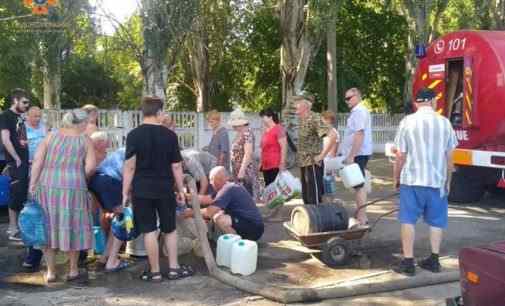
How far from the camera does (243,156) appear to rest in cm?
825

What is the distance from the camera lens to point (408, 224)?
5.77 metres

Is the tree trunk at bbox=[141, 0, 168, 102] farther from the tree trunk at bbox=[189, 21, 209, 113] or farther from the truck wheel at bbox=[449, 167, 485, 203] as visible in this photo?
the truck wheel at bbox=[449, 167, 485, 203]

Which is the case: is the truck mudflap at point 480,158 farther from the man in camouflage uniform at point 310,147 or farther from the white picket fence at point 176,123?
the white picket fence at point 176,123

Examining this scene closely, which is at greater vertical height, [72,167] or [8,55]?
[8,55]

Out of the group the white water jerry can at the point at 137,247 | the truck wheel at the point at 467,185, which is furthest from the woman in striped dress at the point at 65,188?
the truck wheel at the point at 467,185

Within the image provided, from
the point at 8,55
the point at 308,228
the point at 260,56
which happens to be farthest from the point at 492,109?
the point at 8,55

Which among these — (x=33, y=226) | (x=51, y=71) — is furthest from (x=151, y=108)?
(x=51, y=71)

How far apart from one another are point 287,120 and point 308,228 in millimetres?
10027

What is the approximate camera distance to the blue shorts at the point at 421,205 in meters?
5.75

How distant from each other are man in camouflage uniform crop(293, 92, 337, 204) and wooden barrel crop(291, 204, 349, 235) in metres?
1.13

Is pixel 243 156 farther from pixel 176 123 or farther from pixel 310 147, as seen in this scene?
pixel 176 123

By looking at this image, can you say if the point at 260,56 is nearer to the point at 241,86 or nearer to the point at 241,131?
the point at 241,86

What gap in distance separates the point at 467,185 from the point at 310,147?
3.79 metres

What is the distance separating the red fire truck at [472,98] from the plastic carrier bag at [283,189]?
10.1ft
